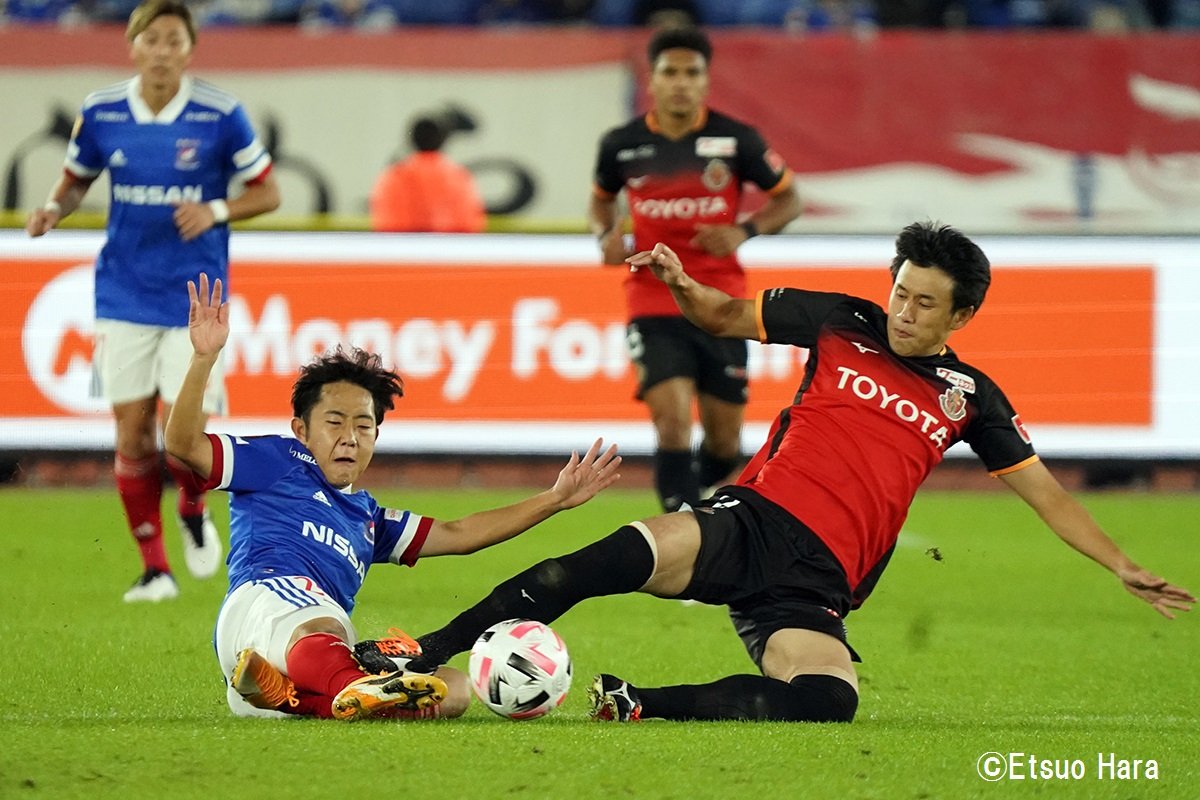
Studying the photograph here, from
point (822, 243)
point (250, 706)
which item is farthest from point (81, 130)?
point (822, 243)

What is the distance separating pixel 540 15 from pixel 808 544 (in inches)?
418

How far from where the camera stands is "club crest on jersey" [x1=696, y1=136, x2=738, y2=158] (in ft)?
28.0

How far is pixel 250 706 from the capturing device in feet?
16.6

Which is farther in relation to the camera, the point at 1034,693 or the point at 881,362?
the point at 1034,693

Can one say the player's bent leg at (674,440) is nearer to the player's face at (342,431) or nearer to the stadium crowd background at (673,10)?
the player's face at (342,431)

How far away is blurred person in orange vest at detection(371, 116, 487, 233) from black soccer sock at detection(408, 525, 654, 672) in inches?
319

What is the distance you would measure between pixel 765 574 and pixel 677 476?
3.10 meters

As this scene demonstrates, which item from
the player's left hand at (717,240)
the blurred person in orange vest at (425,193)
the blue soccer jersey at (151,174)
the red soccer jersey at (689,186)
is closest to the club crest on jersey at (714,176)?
the red soccer jersey at (689,186)

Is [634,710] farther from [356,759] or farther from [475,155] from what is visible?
[475,155]

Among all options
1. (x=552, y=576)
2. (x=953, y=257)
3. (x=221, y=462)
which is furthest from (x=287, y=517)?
(x=953, y=257)

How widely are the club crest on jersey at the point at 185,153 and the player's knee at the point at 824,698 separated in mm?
3926

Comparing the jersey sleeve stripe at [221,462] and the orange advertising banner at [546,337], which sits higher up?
the jersey sleeve stripe at [221,462]

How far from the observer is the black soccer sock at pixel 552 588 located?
499 centimetres

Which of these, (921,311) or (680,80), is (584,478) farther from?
(680,80)
